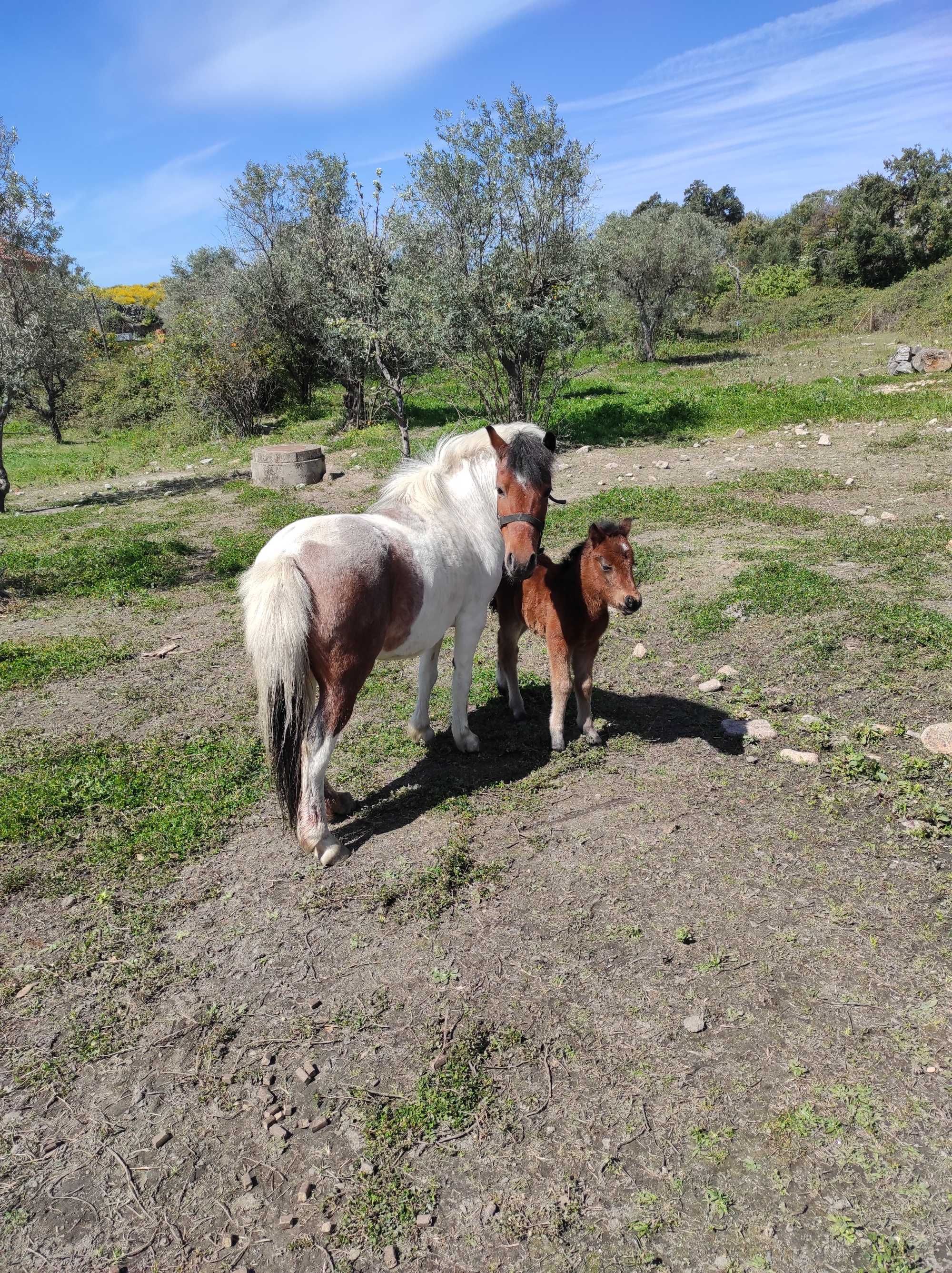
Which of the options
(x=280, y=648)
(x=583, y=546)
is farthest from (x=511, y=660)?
(x=280, y=648)

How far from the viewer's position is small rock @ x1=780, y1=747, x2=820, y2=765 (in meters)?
4.99

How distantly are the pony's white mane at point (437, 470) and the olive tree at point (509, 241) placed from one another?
10943 millimetres

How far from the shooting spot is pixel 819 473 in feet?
39.6

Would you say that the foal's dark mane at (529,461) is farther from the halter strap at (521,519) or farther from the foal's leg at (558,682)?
the foal's leg at (558,682)

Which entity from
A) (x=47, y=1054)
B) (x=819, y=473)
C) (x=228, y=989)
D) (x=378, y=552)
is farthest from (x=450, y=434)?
(x=819, y=473)

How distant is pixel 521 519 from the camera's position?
Result: 4.73 meters

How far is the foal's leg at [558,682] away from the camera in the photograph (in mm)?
5312

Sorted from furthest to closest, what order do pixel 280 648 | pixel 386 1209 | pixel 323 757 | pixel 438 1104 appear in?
1. pixel 323 757
2. pixel 280 648
3. pixel 438 1104
4. pixel 386 1209

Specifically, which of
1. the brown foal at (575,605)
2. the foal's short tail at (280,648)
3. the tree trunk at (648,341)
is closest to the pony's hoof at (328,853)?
the foal's short tail at (280,648)

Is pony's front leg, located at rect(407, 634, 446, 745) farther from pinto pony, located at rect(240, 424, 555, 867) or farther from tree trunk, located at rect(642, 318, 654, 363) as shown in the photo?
tree trunk, located at rect(642, 318, 654, 363)

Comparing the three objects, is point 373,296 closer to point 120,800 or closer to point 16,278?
point 16,278

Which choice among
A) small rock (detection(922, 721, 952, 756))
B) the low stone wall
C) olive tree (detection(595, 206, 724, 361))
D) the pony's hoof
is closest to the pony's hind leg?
the pony's hoof

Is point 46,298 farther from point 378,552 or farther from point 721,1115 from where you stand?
point 721,1115

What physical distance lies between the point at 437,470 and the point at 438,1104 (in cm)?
358
